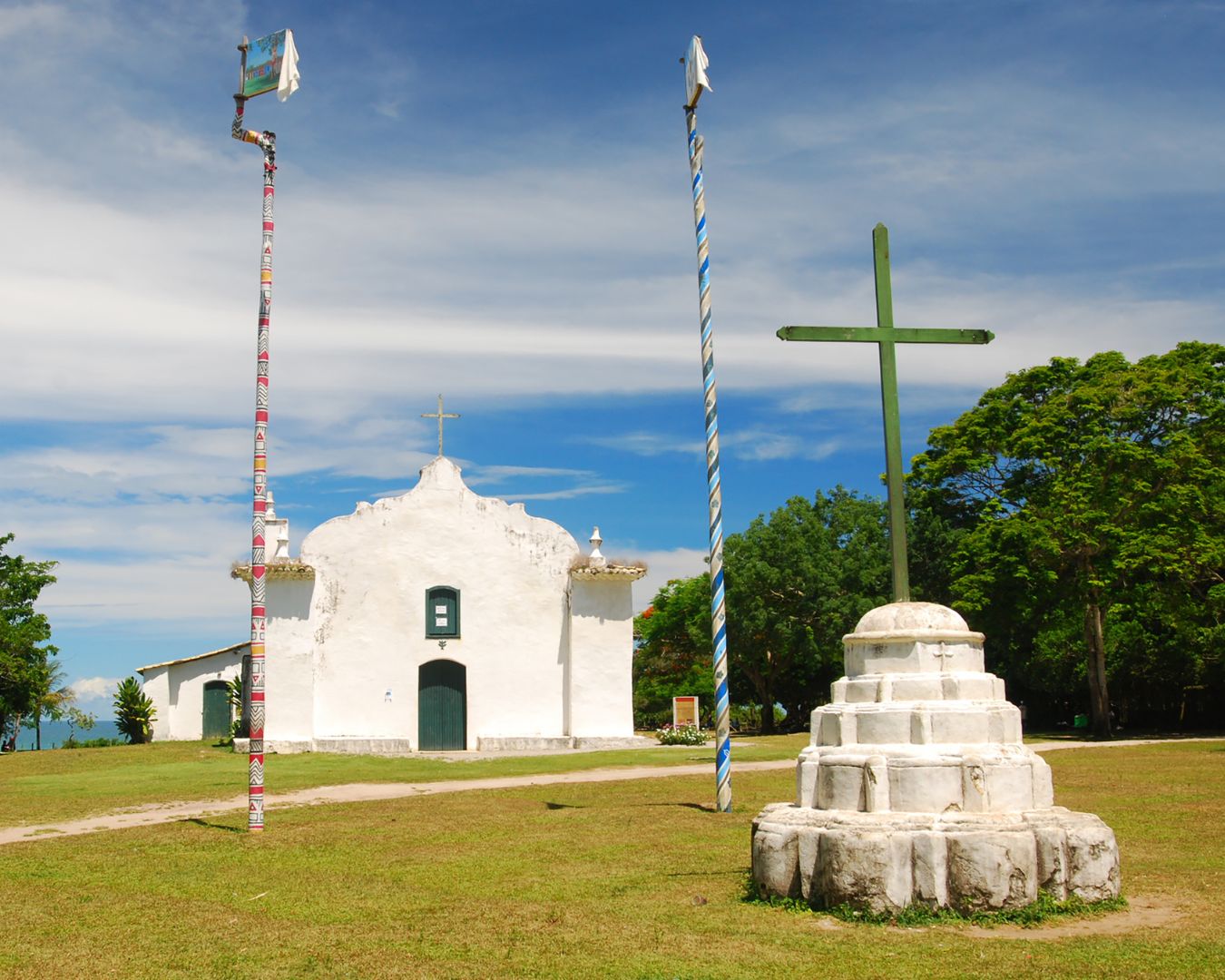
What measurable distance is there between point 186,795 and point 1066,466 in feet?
66.2

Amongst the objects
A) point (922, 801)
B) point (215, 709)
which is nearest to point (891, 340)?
point (922, 801)

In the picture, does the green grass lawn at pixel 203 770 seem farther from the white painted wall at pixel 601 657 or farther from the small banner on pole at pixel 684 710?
the small banner on pole at pixel 684 710

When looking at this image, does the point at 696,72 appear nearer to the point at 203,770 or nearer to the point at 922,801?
the point at 922,801

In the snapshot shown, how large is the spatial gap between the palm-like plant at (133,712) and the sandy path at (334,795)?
18.7 meters

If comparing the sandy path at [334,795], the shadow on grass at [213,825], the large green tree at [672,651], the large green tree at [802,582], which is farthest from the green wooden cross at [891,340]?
the large green tree at [672,651]

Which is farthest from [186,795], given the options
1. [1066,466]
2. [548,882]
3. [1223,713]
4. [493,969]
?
[1223,713]

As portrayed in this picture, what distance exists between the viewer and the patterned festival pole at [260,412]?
37.1 feet

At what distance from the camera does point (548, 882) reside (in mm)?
8094

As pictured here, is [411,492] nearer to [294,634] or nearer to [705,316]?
[294,634]

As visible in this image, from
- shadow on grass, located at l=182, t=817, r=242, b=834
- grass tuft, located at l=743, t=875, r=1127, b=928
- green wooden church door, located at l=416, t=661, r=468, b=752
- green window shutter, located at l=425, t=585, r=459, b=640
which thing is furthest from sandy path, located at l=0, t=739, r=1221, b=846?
grass tuft, located at l=743, t=875, r=1127, b=928

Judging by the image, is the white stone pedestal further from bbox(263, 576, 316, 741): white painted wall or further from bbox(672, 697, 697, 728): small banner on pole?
bbox(672, 697, 697, 728): small banner on pole

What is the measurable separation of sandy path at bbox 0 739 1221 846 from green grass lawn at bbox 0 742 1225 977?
31.3 inches

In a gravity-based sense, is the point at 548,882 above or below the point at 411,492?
below

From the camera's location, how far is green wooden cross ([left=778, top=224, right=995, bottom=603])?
7.97m
